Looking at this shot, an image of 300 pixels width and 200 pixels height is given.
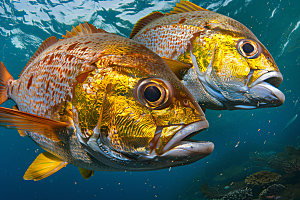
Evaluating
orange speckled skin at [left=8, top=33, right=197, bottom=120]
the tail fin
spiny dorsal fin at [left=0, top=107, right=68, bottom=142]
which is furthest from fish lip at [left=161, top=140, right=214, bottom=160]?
the tail fin

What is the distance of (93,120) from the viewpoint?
785 mm

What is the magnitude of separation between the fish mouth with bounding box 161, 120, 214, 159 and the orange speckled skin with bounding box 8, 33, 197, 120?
0.19 m

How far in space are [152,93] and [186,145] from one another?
0.90 ft

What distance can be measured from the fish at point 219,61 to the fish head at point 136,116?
71cm

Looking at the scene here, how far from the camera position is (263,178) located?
33.3 ft

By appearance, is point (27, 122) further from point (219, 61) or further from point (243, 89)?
point (243, 89)

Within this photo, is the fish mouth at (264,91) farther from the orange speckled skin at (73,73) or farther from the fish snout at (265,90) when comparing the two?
the orange speckled skin at (73,73)

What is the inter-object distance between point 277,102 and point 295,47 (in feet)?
71.7

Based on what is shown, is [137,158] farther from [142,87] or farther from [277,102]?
[277,102]

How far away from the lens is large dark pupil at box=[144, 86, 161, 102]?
0.77 metres

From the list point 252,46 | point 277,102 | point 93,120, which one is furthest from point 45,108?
point 277,102

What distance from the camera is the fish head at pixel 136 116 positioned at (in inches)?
28.9

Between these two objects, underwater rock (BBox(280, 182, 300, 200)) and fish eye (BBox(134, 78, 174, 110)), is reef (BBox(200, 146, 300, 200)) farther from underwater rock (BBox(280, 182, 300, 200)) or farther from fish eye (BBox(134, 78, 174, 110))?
fish eye (BBox(134, 78, 174, 110))

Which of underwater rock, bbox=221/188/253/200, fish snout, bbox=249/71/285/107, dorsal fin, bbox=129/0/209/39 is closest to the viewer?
fish snout, bbox=249/71/285/107
